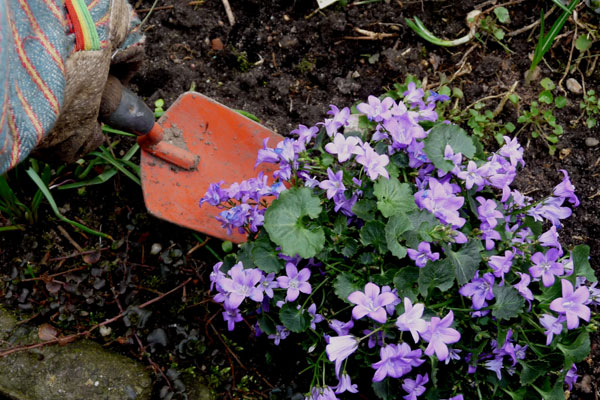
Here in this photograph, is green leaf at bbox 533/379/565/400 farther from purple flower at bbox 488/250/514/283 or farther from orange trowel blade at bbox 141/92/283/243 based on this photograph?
orange trowel blade at bbox 141/92/283/243

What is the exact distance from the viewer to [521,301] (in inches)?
53.1

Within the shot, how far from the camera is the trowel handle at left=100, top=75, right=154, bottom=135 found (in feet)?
5.32

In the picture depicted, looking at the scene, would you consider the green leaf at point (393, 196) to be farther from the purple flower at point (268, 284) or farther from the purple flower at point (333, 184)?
the purple flower at point (268, 284)

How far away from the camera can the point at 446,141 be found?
1.50 meters

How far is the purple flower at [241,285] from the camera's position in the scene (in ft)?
4.56

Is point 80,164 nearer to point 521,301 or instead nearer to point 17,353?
point 17,353

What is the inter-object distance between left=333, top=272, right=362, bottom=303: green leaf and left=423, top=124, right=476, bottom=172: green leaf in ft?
1.27

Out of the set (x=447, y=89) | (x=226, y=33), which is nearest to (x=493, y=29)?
(x=447, y=89)

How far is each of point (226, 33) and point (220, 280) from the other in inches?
53.4

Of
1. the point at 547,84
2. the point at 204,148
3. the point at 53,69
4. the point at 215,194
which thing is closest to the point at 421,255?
the point at 215,194

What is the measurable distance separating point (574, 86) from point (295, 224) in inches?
61.0

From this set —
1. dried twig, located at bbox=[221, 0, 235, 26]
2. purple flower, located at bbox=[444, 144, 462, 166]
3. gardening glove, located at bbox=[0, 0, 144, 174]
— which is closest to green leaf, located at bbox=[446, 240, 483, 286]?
purple flower, located at bbox=[444, 144, 462, 166]

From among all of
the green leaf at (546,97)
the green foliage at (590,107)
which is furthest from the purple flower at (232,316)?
the green foliage at (590,107)

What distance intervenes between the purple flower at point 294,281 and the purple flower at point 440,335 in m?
0.32
